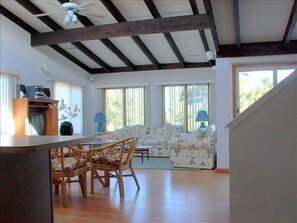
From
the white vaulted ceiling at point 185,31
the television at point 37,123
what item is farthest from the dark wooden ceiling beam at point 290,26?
the television at point 37,123

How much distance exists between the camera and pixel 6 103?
5.84m

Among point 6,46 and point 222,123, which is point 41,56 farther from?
point 222,123

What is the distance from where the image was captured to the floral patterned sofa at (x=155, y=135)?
25.9 ft

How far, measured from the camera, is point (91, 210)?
11.7 feet

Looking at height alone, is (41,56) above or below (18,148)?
above

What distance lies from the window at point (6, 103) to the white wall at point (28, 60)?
198 mm

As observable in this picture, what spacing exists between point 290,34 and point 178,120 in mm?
4241

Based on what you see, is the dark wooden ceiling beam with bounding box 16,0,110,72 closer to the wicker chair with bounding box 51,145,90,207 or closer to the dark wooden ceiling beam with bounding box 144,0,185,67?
the dark wooden ceiling beam with bounding box 144,0,185,67

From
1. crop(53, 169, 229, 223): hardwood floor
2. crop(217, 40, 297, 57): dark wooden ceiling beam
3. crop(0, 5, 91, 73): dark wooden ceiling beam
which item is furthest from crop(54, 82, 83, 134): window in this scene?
crop(217, 40, 297, 57): dark wooden ceiling beam

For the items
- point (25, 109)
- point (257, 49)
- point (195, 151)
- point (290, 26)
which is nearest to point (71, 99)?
point (25, 109)

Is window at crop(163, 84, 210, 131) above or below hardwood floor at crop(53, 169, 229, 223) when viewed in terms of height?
above

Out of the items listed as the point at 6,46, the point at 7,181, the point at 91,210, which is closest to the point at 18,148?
the point at 7,181

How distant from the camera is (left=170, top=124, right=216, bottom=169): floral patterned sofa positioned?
20.1 feet

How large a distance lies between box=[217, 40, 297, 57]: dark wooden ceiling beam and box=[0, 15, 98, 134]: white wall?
400cm
